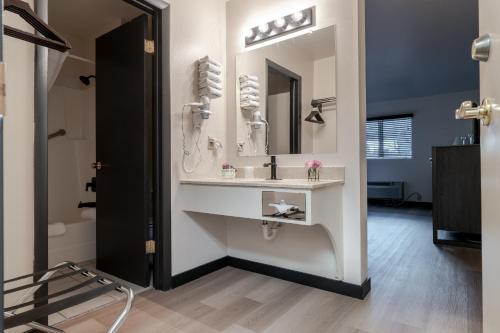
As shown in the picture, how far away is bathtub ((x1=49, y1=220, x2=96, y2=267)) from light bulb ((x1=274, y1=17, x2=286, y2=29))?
2474 mm

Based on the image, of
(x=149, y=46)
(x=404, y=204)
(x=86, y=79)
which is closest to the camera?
(x=149, y=46)

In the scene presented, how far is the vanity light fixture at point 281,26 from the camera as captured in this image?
2.15 metres

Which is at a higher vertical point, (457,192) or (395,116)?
(395,116)

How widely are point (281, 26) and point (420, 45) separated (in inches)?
92.6

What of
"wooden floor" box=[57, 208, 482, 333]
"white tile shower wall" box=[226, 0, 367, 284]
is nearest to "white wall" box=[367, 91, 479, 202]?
"wooden floor" box=[57, 208, 482, 333]

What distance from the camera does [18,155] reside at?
1.44 metres

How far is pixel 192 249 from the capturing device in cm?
228

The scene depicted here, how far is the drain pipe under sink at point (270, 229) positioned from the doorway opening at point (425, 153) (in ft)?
2.85

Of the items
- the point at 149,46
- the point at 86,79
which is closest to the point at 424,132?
the point at 149,46

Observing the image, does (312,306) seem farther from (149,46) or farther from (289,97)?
(149,46)

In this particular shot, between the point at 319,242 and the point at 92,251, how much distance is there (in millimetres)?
2157

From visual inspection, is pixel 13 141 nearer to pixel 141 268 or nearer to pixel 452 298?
pixel 141 268

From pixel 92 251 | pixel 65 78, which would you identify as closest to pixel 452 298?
pixel 92 251

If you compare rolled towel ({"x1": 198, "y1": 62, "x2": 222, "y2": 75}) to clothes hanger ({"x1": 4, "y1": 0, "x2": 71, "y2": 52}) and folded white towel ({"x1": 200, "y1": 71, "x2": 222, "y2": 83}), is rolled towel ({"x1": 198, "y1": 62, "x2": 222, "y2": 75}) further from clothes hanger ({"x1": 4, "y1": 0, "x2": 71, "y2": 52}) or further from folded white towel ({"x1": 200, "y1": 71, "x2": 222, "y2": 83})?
clothes hanger ({"x1": 4, "y1": 0, "x2": 71, "y2": 52})
